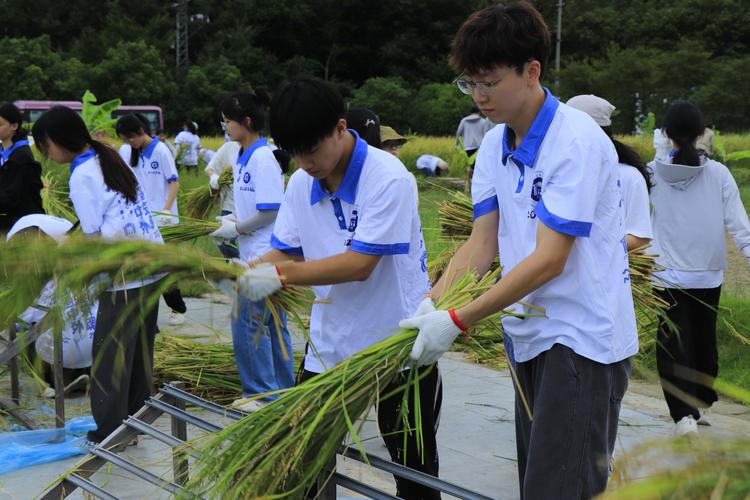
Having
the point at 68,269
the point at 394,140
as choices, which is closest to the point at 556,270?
the point at 68,269

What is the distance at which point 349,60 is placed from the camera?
165ft

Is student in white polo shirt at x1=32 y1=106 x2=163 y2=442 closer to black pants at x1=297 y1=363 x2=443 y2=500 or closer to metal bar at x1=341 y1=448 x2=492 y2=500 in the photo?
black pants at x1=297 y1=363 x2=443 y2=500

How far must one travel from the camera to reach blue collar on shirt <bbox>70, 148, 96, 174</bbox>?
4170mm

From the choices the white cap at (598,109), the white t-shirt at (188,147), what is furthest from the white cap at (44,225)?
the white t-shirt at (188,147)

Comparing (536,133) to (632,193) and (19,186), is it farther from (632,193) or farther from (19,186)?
(19,186)

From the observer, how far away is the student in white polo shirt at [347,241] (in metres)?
2.59

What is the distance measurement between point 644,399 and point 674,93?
30179 mm

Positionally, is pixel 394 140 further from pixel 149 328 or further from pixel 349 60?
pixel 349 60

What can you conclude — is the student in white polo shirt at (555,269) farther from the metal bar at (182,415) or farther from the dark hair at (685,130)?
the dark hair at (685,130)

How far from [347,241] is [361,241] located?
150 mm

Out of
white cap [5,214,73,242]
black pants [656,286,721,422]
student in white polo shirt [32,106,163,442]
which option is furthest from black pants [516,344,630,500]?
white cap [5,214,73,242]

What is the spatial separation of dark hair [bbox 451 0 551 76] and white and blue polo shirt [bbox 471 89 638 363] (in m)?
0.15

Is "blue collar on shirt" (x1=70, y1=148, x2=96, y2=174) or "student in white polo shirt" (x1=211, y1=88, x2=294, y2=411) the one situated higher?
"blue collar on shirt" (x1=70, y1=148, x2=96, y2=174)

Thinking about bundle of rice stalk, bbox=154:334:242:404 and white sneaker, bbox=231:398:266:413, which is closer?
white sneaker, bbox=231:398:266:413
